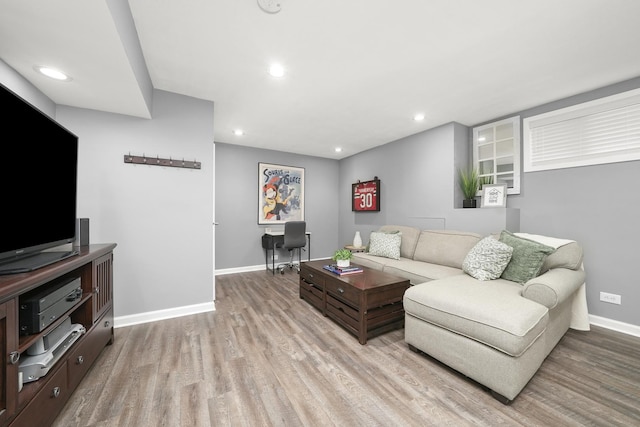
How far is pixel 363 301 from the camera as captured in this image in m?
2.21

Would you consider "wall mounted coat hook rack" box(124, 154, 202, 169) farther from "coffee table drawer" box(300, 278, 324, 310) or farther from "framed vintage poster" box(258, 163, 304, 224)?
"framed vintage poster" box(258, 163, 304, 224)

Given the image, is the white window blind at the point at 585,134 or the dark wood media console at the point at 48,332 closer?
the dark wood media console at the point at 48,332

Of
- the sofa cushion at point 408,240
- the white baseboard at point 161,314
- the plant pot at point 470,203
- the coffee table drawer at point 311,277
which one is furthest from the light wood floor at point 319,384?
the plant pot at point 470,203

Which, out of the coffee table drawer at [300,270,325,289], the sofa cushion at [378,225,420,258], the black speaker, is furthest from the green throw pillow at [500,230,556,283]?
the black speaker

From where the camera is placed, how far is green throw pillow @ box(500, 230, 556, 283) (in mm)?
2166

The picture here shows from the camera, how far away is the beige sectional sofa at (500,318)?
1.48 m

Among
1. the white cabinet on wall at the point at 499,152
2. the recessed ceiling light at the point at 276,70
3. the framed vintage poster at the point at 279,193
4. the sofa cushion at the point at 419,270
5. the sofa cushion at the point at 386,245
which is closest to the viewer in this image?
the recessed ceiling light at the point at 276,70

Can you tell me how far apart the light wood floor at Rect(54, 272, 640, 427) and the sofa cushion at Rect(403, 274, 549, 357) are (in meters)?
0.37

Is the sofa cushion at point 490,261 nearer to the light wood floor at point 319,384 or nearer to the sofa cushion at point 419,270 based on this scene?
the sofa cushion at point 419,270

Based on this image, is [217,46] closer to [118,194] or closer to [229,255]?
[118,194]

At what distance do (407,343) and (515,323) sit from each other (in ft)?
3.01

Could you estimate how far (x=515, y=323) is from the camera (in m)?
1.46

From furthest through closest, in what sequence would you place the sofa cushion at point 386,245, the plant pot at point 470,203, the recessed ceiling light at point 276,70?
the sofa cushion at point 386,245 < the plant pot at point 470,203 < the recessed ceiling light at point 276,70

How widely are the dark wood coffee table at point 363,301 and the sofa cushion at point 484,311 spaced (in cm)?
30
